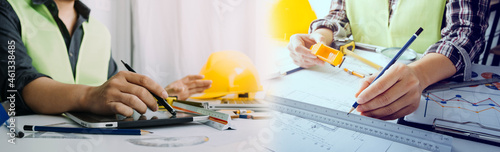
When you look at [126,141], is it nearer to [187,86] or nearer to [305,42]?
[187,86]

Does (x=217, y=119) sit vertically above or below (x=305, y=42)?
below

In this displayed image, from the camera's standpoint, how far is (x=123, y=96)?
466mm

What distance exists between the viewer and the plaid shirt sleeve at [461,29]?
559 mm

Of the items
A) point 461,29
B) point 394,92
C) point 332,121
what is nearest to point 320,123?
point 332,121

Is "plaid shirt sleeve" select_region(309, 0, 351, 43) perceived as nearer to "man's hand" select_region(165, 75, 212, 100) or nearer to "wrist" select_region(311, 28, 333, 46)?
"wrist" select_region(311, 28, 333, 46)

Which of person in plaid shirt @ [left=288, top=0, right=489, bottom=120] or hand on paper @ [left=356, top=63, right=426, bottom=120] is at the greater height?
person in plaid shirt @ [left=288, top=0, right=489, bottom=120]

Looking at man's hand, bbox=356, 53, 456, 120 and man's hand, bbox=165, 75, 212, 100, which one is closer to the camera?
man's hand, bbox=356, 53, 456, 120

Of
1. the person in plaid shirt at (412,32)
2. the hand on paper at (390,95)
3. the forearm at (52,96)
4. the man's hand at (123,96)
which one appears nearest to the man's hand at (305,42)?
the person in plaid shirt at (412,32)

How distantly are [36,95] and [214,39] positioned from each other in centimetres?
29

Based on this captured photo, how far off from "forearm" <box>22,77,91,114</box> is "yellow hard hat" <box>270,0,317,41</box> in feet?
1.05

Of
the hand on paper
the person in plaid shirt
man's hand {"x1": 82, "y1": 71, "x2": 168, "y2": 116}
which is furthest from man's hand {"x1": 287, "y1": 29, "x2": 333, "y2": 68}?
man's hand {"x1": 82, "y1": 71, "x2": 168, "y2": 116}

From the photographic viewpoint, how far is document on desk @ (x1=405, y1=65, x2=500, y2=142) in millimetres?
455

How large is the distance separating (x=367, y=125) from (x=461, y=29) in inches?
12.1

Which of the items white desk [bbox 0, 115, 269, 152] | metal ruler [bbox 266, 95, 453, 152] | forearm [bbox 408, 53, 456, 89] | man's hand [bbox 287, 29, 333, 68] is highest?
man's hand [bbox 287, 29, 333, 68]
